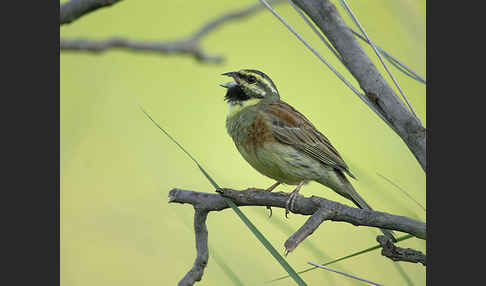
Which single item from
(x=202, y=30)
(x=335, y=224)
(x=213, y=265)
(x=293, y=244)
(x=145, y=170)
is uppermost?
(x=202, y=30)

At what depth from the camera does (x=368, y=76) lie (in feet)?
6.36

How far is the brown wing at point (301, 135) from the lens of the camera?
2432 millimetres

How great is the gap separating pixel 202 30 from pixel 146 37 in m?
0.44

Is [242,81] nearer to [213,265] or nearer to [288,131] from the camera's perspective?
[288,131]

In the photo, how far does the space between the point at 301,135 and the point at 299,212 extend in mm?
539

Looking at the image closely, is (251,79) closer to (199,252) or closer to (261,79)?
(261,79)

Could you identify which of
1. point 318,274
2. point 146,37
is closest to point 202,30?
point 146,37

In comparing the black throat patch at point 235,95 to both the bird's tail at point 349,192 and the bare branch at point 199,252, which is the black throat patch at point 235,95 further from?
the bare branch at point 199,252

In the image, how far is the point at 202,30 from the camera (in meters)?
3.04

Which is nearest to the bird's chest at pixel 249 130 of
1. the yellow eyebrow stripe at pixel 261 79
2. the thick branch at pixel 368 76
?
the yellow eyebrow stripe at pixel 261 79

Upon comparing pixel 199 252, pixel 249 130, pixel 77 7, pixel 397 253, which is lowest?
pixel 397 253

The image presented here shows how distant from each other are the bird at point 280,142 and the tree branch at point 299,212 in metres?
0.31

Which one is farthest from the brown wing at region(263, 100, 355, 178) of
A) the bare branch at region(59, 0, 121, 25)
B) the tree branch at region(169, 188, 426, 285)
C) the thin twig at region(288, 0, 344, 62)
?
the bare branch at region(59, 0, 121, 25)

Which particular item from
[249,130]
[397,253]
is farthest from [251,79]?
[397,253]
